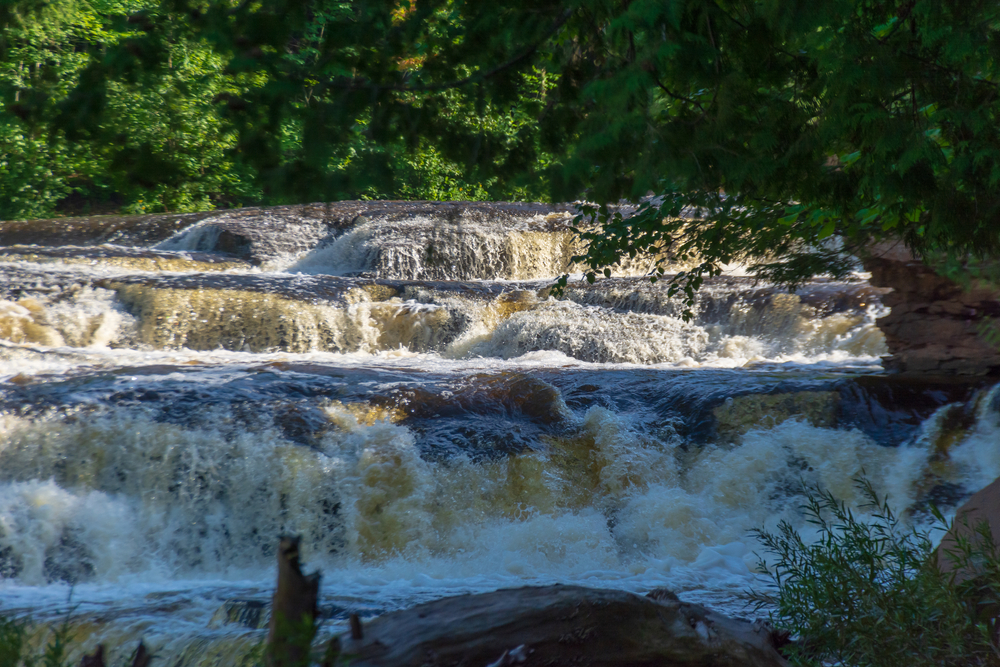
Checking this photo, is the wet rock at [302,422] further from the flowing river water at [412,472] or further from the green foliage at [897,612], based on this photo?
the green foliage at [897,612]

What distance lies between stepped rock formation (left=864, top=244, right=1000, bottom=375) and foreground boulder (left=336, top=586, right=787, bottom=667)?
494cm

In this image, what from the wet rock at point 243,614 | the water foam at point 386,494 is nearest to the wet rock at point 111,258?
the water foam at point 386,494

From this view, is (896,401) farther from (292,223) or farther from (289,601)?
(292,223)

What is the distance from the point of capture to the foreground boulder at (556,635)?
259cm

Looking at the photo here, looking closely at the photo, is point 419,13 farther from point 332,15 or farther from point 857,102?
point 857,102

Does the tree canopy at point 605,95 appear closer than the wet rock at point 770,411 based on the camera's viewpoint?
Yes

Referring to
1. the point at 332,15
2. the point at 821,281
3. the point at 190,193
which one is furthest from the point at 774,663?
the point at 190,193

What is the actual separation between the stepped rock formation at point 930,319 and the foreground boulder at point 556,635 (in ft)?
16.2

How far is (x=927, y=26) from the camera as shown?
2484 mm

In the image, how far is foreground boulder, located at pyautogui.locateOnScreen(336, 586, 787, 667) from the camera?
8.50ft

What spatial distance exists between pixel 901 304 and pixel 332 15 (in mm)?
6091

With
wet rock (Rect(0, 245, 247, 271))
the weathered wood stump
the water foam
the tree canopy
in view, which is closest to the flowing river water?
the water foam

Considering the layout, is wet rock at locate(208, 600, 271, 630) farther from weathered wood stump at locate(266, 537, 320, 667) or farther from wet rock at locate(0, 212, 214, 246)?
wet rock at locate(0, 212, 214, 246)

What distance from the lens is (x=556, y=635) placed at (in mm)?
2643
